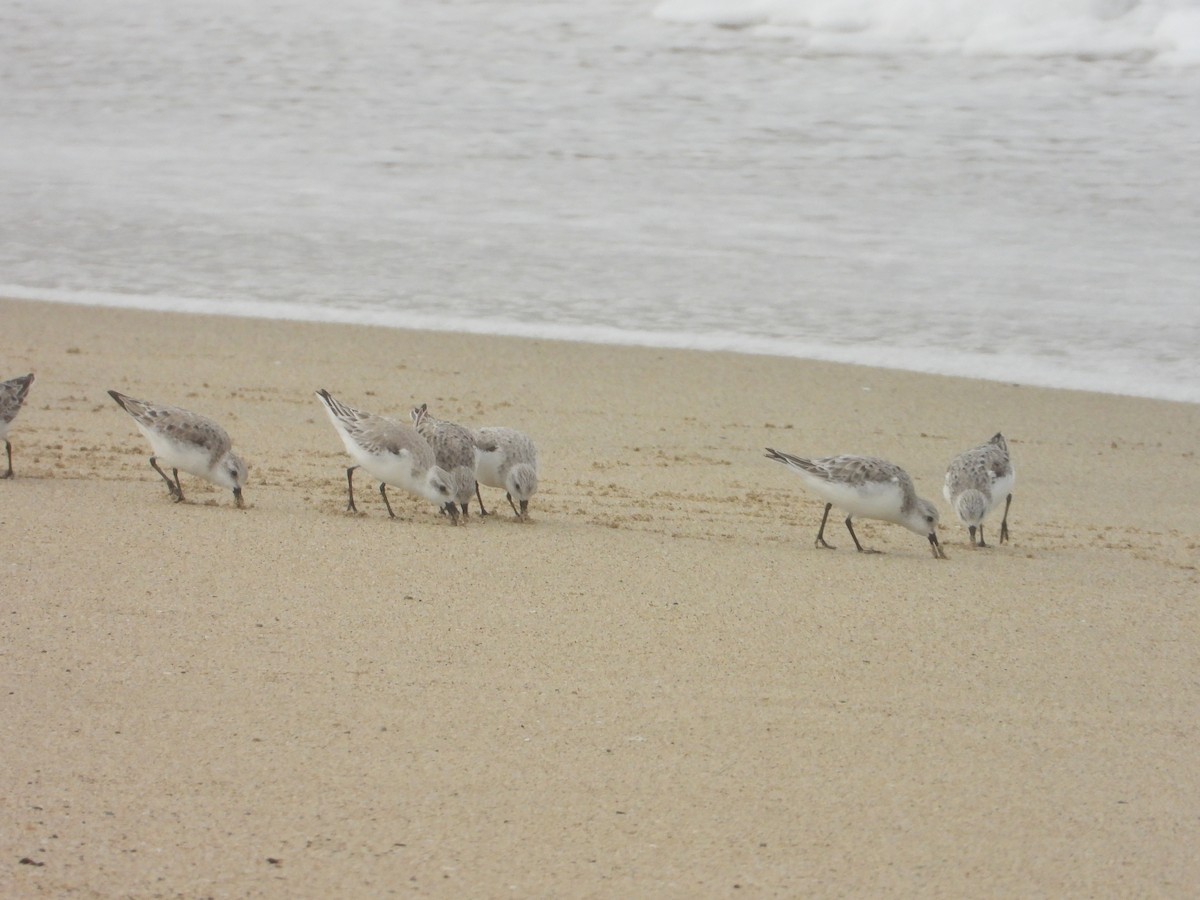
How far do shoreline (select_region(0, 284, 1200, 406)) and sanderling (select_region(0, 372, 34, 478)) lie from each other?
3612 mm

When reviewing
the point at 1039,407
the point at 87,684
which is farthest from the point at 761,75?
the point at 87,684

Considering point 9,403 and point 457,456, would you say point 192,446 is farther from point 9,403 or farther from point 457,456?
point 457,456

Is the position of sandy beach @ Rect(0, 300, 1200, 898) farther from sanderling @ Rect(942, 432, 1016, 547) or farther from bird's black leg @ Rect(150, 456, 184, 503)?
sanderling @ Rect(942, 432, 1016, 547)

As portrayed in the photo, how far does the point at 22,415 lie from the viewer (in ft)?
28.0

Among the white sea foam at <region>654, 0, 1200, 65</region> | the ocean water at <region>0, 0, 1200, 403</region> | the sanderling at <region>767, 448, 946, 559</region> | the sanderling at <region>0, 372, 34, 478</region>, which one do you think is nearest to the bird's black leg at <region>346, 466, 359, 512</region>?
the sanderling at <region>0, 372, 34, 478</region>

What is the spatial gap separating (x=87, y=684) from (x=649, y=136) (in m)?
12.5

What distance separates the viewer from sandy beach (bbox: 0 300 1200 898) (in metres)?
4.00

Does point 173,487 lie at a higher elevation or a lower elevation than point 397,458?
lower

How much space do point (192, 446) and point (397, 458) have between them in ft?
3.08

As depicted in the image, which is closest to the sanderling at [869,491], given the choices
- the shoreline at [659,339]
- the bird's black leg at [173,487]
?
the bird's black leg at [173,487]

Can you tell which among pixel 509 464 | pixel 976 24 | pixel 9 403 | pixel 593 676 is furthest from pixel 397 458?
pixel 976 24

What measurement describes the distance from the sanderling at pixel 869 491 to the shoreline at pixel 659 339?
→ 128 inches

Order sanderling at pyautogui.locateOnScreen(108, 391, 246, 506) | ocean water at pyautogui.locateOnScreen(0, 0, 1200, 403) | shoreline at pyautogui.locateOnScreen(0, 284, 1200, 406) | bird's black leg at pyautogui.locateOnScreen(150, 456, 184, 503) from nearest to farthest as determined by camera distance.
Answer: sanderling at pyautogui.locateOnScreen(108, 391, 246, 506), bird's black leg at pyautogui.locateOnScreen(150, 456, 184, 503), shoreline at pyautogui.locateOnScreen(0, 284, 1200, 406), ocean water at pyautogui.locateOnScreen(0, 0, 1200, 403)

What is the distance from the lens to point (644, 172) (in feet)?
50.1
